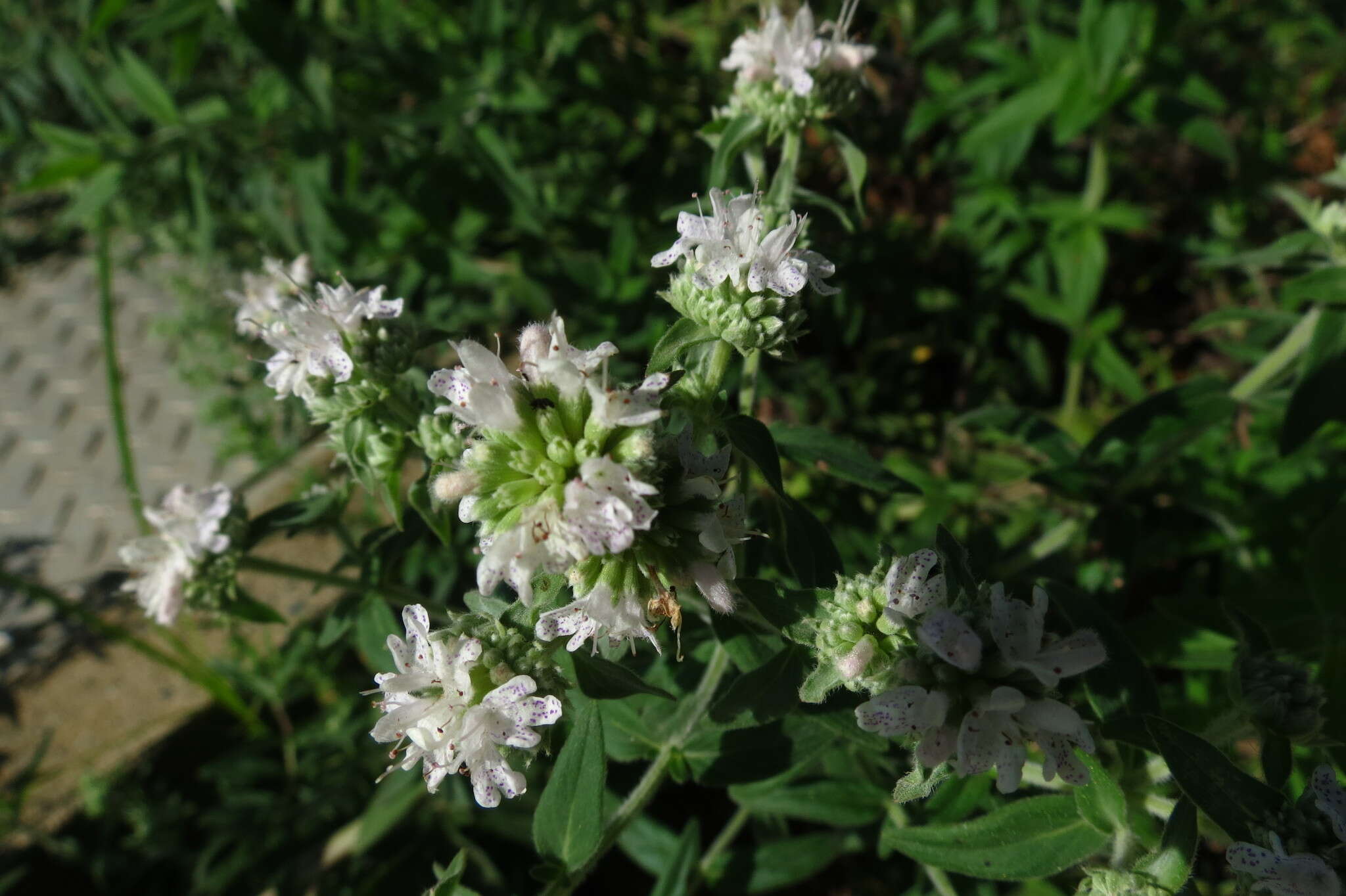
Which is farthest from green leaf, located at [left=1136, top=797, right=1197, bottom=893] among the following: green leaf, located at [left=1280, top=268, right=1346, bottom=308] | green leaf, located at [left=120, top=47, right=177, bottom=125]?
green leaf, located at [left=120, top=47, right=177, bottom=125]

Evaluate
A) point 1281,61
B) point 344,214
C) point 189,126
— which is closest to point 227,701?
point 344,214

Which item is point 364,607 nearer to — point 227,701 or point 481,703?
point 481,703

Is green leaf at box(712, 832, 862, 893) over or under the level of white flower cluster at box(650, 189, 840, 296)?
under

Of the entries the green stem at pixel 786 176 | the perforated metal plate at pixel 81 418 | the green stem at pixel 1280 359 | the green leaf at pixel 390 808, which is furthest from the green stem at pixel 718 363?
the perforated metal plate at pixel 81 418

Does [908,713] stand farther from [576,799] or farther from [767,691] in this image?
[576,799]

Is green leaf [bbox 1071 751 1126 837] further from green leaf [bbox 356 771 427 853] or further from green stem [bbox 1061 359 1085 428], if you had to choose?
green stem [bbox 1061 359 1085 428]
